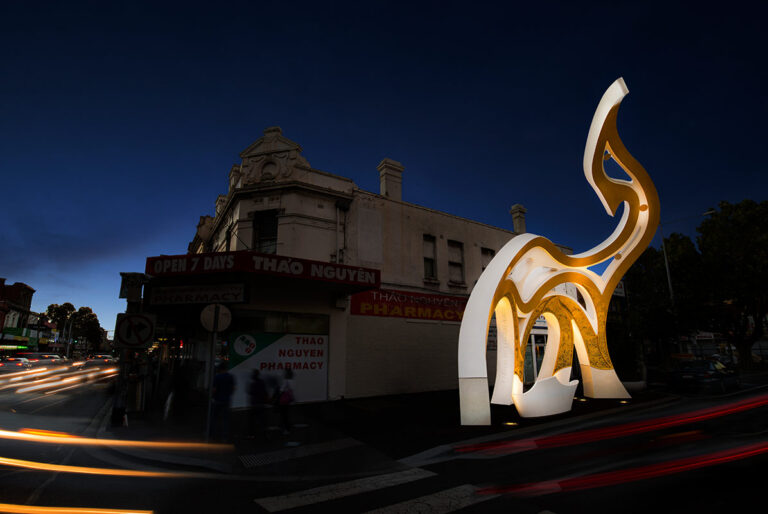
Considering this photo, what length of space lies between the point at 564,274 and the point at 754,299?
29.1 meters

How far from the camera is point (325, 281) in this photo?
525 inches

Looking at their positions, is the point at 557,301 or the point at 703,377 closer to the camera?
the point at 557,301

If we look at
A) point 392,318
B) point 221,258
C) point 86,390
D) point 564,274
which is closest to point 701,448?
point 564,274

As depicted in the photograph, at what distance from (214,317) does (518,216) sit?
21.9 m

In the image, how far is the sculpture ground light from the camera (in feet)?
32.4

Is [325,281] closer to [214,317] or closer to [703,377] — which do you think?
[214,317]

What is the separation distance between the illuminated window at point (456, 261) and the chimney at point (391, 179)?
4.00 meters

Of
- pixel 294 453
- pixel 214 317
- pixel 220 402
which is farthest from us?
pixel 220 402

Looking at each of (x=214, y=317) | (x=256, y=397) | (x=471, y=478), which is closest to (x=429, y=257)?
(x=256, y=397)

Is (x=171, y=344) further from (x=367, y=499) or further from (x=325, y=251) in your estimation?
(x=367, y=499)

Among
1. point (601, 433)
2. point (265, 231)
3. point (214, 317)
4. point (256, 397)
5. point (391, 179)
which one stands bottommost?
point (601, 433)

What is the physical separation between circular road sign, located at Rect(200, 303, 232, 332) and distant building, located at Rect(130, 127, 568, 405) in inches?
139

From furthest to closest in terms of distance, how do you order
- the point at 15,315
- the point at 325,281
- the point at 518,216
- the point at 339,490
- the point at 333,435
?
1. the point at 15,315
2. the point at 518,216
3. the point at 325,281
4. the point at 333,435
5. the point at 339,490

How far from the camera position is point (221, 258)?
1185 centimetres
